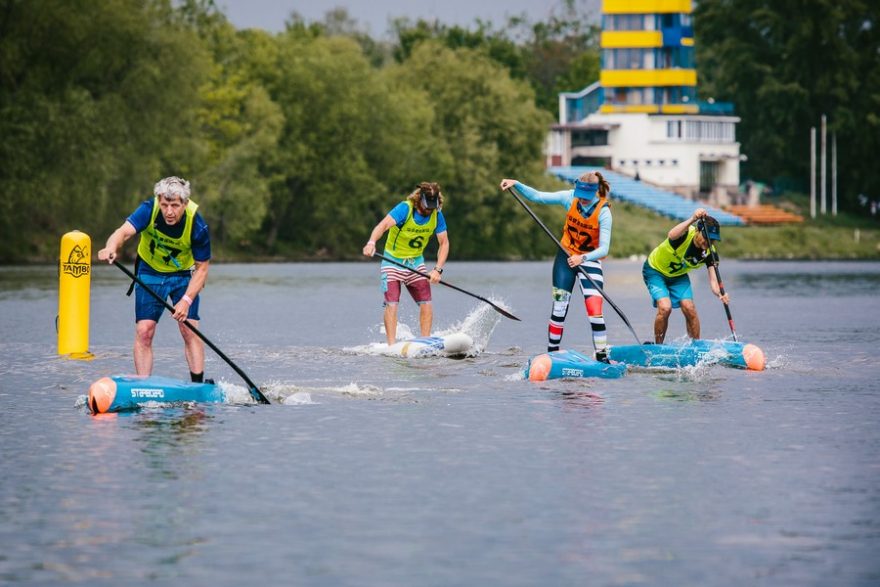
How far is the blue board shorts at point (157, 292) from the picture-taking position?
1487 cm

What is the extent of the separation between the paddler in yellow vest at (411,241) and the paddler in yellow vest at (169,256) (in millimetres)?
5750

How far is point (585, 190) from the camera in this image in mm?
18609

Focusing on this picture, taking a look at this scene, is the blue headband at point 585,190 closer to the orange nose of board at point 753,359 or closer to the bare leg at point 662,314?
the bare leg at point 662,314

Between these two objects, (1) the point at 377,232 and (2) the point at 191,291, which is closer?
(2) the point at 191,291

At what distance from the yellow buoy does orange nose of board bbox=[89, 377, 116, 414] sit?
23.1 ft

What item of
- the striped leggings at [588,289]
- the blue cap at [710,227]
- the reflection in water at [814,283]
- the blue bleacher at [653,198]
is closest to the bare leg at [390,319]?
the striped leggings at [588,289]

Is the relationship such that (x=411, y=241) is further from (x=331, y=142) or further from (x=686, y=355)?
(x=331, y=142)

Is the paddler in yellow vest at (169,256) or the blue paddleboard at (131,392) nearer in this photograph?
the paddler in yellow vest at (169,256)

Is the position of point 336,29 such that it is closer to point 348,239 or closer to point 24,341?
point 348,239

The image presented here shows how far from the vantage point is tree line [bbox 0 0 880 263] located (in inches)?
2357

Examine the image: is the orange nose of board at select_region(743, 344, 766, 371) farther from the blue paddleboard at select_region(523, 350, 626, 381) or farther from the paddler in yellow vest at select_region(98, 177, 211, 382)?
the paddler in yellow vest at select_region(98, 177, 211, 382)

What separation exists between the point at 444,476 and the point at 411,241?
9779 millimetres

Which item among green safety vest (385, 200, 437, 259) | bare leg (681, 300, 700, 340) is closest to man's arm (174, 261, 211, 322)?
green safety vest (385, 200, 437, 259)

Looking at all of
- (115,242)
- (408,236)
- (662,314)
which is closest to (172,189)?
(115,242)
